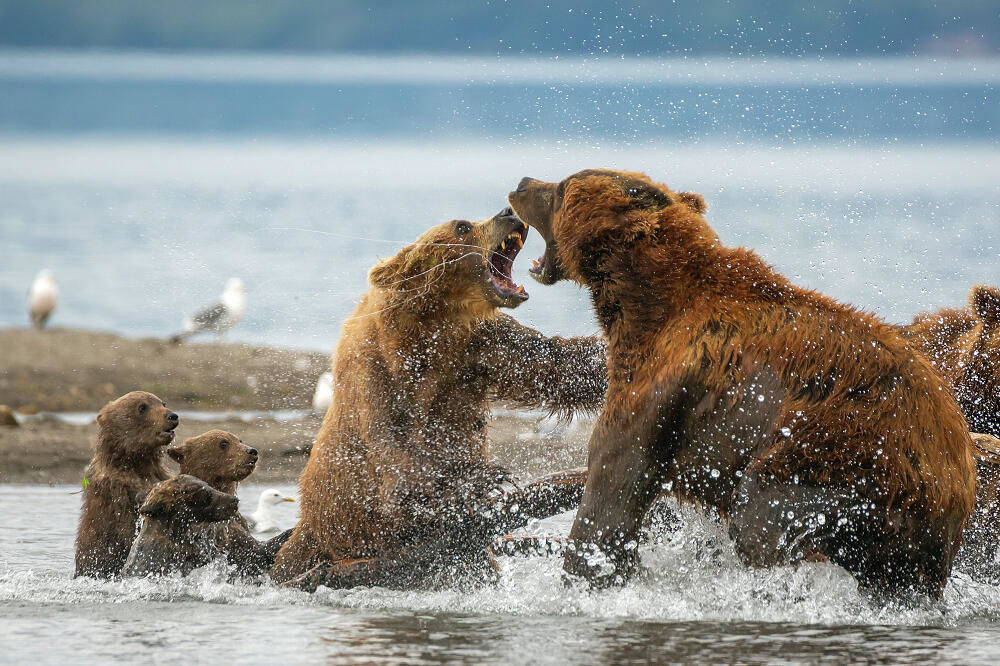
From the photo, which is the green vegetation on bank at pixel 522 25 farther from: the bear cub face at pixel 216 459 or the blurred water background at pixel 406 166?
the bear cub face at pixel 216 459

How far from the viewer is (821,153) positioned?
85.0 m

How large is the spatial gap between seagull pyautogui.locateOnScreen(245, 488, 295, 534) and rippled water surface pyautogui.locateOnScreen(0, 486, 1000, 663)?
83.4 inches

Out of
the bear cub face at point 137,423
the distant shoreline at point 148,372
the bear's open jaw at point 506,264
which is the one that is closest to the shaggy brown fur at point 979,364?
the bear's open jaw at point 506,264

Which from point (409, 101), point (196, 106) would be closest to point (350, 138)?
point (409, 101)

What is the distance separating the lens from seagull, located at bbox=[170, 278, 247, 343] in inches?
651

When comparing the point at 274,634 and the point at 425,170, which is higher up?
the point at 425,170

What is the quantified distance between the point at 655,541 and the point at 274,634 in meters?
1.61

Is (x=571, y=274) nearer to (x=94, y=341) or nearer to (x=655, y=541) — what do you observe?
(x=655, y=541)

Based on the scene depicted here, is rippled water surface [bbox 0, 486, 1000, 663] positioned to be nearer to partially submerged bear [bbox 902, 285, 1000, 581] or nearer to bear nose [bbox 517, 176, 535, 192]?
partially submerged bear [bbox 902, 285, 1000, 581]

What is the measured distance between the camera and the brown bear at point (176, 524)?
6.69m

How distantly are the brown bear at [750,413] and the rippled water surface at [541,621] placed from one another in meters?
0.20

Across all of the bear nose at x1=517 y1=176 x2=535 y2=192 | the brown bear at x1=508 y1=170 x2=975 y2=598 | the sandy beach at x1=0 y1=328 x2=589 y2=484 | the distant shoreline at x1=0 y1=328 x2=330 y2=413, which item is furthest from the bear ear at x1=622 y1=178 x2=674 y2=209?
the distant shoreline at x1=0 y1=328 x2=330 y2=413

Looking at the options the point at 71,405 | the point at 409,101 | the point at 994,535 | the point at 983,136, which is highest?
the point at 409,101

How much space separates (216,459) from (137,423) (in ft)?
1.45
